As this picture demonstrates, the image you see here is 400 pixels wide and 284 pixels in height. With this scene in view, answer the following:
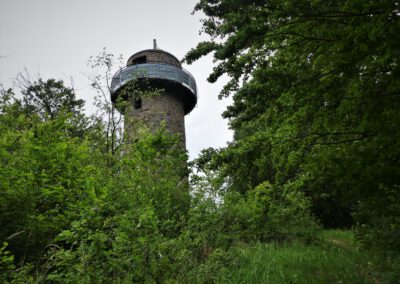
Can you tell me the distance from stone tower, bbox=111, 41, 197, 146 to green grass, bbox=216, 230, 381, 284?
9330 millimetres

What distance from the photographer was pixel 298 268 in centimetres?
439

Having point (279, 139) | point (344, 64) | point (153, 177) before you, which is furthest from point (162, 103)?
point (344, 64)

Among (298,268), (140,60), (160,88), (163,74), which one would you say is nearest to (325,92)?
(298,268)

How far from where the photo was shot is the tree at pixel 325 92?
2735 mm

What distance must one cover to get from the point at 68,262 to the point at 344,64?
11.4ft

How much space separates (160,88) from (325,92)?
12785 millimetres

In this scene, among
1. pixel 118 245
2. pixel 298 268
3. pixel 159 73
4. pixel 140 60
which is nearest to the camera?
pixel 118 245

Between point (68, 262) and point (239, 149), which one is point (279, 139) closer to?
point (239, 149)

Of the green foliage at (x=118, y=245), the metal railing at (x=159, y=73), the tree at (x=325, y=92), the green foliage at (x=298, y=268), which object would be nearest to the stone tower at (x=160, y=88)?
the metal railing at (x=159, y=73)

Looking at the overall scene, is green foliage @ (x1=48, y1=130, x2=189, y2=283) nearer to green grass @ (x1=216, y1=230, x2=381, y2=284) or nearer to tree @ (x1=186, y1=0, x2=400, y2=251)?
green grass @ (x1=216, y1=230, x2=381, y2=284)

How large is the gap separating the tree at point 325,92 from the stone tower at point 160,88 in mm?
10051

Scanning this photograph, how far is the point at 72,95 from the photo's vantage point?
18.1 meters

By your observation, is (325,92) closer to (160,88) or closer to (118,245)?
(118,245)

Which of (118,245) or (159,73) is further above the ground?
(159,73)
